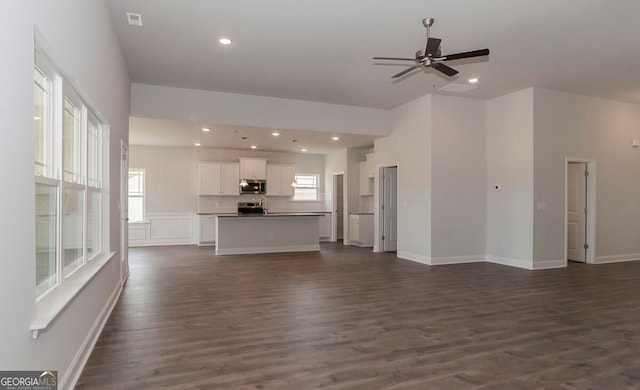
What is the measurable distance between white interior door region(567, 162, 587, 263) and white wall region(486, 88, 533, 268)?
1.51 m

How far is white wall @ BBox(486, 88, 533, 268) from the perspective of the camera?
681 cm

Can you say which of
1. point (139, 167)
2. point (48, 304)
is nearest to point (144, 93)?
point (139, 167)

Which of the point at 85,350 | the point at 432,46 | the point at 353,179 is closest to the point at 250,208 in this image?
the point at 353,179

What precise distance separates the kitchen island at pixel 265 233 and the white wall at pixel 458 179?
3185mm

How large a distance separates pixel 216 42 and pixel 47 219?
315 cm

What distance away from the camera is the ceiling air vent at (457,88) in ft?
21.3

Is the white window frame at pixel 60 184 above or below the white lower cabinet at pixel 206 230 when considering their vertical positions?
above

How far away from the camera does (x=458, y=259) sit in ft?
24.3

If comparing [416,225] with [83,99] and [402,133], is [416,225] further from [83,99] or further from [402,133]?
[83,99]

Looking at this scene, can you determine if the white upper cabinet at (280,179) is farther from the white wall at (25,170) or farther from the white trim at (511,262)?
the white wall at (25,170)

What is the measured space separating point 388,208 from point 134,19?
646 centimetres

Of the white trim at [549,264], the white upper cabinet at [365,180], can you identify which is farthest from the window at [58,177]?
the white upper cabinet at [365,180]

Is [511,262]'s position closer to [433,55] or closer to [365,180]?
[365,180]

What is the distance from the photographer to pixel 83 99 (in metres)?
3.01
